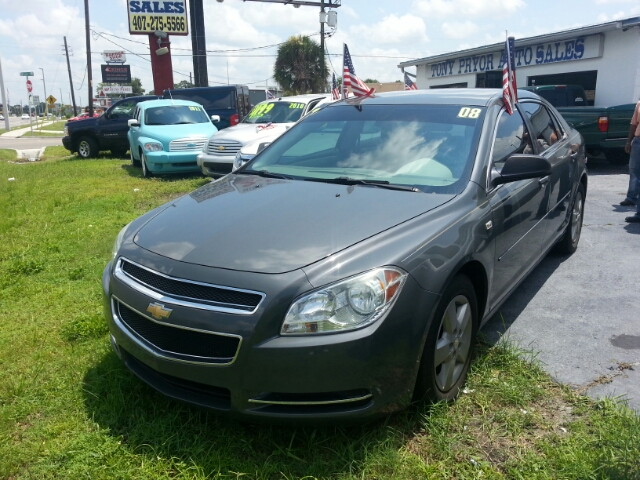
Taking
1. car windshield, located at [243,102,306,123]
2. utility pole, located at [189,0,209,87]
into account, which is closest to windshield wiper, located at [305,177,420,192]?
car windshield, located at [243,102,306,123]

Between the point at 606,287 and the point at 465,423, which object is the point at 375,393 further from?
the point at 606,287

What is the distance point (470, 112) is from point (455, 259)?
4.56ft

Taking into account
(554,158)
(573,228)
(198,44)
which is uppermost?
(198,44)

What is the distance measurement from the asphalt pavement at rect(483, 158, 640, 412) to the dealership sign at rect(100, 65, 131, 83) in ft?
213

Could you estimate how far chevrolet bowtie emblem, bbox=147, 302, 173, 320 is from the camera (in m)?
2.53

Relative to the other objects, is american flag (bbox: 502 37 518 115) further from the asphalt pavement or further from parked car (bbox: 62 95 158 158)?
parked car (bbox: 62 95 158 158)

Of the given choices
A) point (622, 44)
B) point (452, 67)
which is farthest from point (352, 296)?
point (452, 67)

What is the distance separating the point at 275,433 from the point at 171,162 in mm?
9591

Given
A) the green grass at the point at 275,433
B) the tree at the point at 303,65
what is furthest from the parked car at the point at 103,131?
the tree at the point at 303,65

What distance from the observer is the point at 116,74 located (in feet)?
208

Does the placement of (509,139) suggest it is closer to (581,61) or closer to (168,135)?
(168,135)

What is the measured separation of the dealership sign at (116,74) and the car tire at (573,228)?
64907 mm

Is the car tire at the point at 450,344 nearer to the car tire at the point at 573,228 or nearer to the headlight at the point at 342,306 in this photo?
the headlight at the point at 342,306

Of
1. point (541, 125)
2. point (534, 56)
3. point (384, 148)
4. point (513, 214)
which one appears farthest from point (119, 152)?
point (513, 214)
